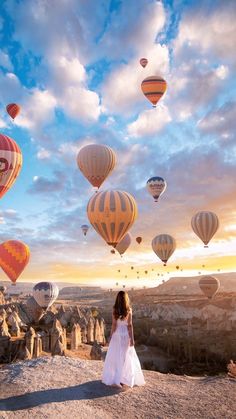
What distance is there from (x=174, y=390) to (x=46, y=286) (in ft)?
170

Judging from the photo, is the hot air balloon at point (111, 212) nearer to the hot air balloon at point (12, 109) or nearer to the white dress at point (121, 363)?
the hot air balloon at point (12, 109)

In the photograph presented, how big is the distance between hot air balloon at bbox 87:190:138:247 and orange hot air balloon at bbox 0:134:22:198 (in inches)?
322

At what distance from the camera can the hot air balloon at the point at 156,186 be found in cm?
5884

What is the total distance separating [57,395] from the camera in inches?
458

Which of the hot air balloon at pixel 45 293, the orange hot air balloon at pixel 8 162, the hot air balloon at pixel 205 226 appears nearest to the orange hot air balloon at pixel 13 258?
the hot air balloon at pixel 45 293

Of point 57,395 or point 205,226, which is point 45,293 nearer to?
point 205,226

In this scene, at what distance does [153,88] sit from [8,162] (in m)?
22.1


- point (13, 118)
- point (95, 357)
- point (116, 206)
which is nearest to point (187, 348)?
Answer: point (95, 357)

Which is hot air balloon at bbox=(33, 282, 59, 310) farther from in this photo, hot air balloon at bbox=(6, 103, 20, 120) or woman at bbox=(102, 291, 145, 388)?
woman at bbox=(102, 291, 145, 388)

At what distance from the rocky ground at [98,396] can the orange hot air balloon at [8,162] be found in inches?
1001

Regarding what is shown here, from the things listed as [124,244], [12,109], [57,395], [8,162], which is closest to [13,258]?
[124,244]

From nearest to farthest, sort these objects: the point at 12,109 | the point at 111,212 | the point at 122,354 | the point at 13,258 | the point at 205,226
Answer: the point at 122,354 < the point at 111,212 < the point at 12,109 < the point at 13,258 < the point at 205,226

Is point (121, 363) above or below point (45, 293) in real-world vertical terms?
below

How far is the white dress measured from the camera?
40.8 ft
